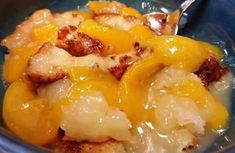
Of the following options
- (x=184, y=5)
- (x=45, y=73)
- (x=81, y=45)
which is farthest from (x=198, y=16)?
(x=45, y=73)

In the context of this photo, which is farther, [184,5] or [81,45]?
[184,5]

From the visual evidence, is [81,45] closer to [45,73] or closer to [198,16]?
[45,73]

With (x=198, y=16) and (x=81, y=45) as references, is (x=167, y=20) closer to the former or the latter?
(x=198, y=16)

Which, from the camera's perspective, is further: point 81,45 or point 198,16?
point 198,16

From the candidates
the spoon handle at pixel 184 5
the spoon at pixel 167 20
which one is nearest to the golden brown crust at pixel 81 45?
the spoon at pixel 167 20

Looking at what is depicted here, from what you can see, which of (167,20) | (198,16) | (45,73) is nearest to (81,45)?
(45,73)

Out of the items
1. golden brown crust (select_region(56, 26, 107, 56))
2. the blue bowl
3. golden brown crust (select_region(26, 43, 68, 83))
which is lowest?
the blue bowl

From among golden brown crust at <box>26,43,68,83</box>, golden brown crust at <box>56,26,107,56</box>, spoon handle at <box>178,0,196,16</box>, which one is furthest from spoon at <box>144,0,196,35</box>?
golden brown crust at <box>26,43,68,83</box>

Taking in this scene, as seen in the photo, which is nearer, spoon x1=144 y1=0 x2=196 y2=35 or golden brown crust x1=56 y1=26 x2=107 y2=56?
golden brown crust x1=56 y1=26 x2=107 y2=56

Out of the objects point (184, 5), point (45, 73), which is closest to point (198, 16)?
point (184, 5)

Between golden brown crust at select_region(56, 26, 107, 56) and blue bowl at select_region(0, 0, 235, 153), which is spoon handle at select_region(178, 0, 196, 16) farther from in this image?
golden brown crust at select_region(56, 26, 107, 56)
